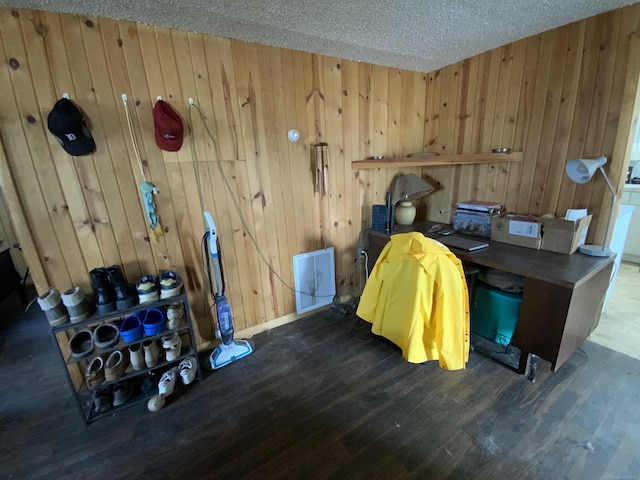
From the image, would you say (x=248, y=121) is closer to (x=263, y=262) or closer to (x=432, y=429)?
(x=263, y=262)

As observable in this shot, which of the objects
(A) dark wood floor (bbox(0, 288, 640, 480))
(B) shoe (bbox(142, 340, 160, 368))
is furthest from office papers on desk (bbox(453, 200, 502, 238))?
(B) shoe (bbox(142, 340, 160, 368))

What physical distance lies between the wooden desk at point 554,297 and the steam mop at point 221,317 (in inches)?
63.3

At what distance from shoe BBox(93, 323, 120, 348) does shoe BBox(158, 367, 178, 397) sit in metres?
0.36

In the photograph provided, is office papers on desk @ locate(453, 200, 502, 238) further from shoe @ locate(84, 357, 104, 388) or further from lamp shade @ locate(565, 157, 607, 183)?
shoe @ locate(84, 357, 104, 388)

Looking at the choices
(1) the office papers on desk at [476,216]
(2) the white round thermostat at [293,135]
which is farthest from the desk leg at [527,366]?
(2) the white round thermostat at [293,135]

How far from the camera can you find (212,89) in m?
1.73

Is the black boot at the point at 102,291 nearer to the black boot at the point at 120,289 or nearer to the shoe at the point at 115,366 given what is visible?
the black boot at the point at 120,289

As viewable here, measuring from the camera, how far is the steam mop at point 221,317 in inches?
69.4

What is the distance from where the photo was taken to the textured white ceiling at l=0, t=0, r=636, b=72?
137 cm

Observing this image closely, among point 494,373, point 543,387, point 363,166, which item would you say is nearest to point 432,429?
point 494,373

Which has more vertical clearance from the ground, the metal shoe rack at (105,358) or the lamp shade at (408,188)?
the lamp shade at (408,188)

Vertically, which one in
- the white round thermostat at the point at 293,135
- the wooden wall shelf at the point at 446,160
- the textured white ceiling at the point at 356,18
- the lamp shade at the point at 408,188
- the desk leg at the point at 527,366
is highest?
the textured white ceiling at the point at 356,18

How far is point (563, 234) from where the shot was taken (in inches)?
67.1

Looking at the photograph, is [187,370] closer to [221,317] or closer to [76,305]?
[221,317]
